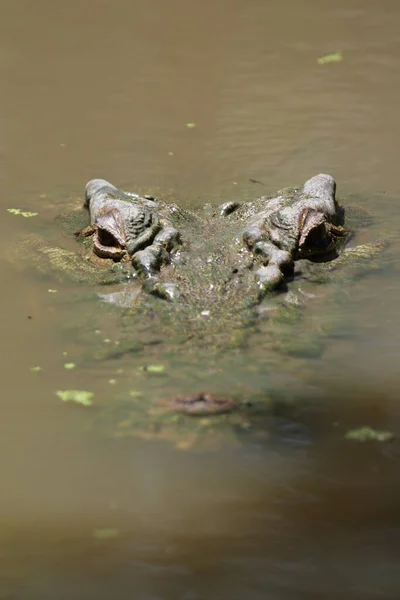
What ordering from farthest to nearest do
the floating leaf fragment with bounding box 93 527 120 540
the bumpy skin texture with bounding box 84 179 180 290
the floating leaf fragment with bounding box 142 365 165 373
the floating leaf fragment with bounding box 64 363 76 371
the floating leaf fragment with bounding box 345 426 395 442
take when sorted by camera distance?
the bumpy skin texture with bounding box 84 179 180 290 < the floating leaf fragment with bounding box 64 363 76 371 < the floating leaf fragment with bounding box 142 365 165 373 < the floating leaf fragment with bounding box 345 426 395 442 < the floating leaf fragment with bounding box 93 527 120 540

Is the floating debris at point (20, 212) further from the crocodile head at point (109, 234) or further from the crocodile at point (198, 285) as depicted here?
the crocodile head at point (109, 234)

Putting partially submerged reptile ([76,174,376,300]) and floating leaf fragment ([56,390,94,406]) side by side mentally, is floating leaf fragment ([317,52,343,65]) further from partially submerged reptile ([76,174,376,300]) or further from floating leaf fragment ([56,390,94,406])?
floating leaf fragment ([56,390,94,406])

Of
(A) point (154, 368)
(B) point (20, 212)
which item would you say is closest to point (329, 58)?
(B) point (20, 212)

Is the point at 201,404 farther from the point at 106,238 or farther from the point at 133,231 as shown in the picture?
the point at 106,238

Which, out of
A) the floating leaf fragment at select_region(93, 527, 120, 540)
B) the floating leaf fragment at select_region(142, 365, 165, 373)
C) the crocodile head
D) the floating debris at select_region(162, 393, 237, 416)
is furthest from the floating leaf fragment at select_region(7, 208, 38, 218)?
the floating leaf fragment at select_region(93, 527, 120, 540)

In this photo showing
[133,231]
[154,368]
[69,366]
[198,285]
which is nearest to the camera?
[154,368]

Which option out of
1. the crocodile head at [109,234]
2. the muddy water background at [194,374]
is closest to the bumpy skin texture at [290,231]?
the muddy water background at [194,374]
